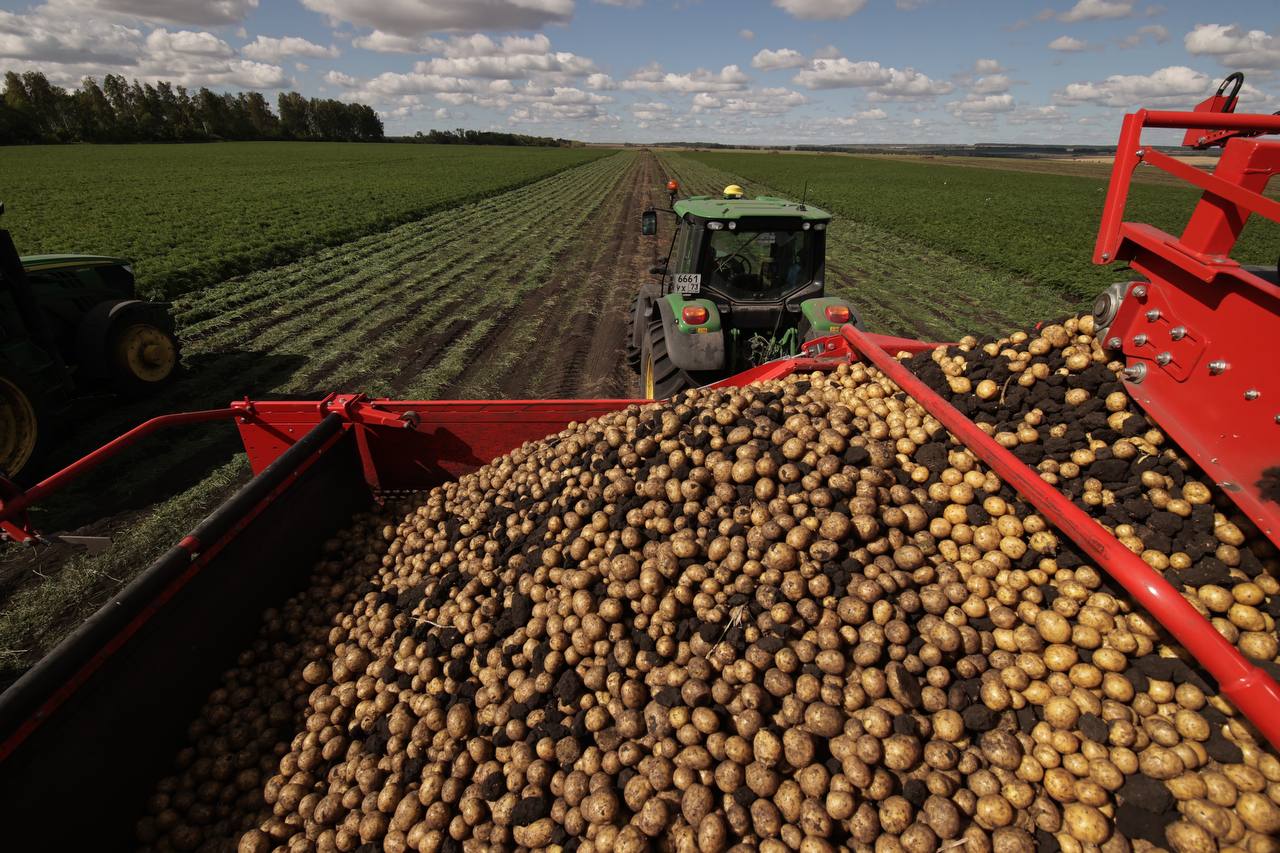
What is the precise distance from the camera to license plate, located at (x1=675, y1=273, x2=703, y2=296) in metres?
6.02

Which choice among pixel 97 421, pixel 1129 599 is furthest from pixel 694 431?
pixel 97 421

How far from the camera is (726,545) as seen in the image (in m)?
3.10

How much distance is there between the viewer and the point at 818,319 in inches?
215

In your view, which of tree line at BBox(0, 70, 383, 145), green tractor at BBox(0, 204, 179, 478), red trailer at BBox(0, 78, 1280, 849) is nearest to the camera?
red trailer at BBox(0, 78, 1280, 849)

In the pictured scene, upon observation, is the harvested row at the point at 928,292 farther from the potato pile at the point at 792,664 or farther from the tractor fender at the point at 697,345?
the potato pile at the point at 792,664

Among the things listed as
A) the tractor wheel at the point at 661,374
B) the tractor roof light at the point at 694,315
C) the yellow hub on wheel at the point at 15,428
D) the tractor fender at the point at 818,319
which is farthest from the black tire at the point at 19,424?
the tractor fender at the point at 818,319

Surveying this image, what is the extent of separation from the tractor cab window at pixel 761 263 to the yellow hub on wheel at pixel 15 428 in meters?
7.44

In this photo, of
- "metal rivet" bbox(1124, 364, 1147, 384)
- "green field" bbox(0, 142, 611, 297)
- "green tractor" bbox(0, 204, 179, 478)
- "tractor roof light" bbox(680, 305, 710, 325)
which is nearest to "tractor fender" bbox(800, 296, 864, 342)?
"tractor roof light" bbox(680, 305, 710, 325)

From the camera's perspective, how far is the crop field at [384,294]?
19.4ft

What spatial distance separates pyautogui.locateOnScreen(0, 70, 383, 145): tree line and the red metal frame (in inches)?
4238

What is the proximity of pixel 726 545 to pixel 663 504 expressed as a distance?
0.48 meters

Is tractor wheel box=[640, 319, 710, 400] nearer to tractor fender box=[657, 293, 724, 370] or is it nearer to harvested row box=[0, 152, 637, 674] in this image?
tractor fender box=[657, 293, 724, 370]

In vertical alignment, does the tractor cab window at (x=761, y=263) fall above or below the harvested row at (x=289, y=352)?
above

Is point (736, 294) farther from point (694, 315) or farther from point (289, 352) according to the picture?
point (289, 352)
